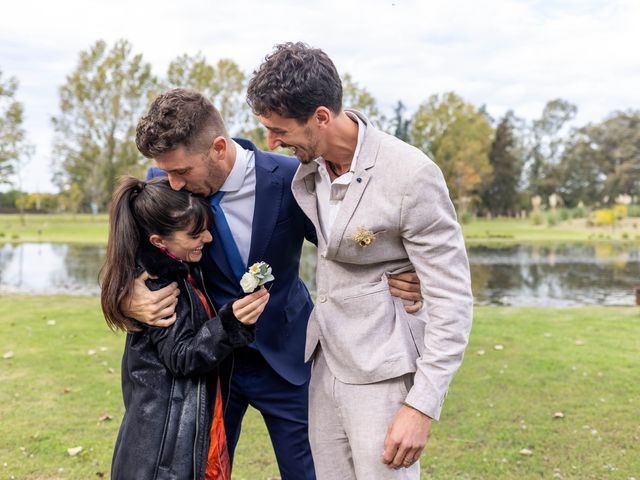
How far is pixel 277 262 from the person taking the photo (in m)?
3.05

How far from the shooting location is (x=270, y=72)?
2.35 metres

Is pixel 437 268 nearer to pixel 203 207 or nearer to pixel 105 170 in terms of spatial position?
pixel 203 207

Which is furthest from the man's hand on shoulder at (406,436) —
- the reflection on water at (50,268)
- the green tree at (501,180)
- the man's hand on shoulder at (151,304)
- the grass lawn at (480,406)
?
the green tree at (501,180)

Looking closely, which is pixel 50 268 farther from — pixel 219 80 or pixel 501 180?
pixel 501 180

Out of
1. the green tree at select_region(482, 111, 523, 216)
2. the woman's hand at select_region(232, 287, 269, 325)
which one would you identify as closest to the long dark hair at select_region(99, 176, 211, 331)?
the woman's hand at select_region(232, 287, 269, 325)

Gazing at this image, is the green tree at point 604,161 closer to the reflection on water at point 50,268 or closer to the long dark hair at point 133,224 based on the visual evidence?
the reflection on water at point 50,268

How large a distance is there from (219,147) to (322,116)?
26.9 inches

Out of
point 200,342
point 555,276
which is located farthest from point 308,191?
point 555,276

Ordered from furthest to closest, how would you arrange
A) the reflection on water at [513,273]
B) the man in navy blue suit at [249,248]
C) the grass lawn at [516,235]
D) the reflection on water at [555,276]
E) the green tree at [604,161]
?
the green tree at [604,161], the grass lawn at [516,235], the reflection on water at [513,273], the reflection on water at [555,276], the man in navy blue suit at [249,248]

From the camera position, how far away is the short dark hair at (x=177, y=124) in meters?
2.72

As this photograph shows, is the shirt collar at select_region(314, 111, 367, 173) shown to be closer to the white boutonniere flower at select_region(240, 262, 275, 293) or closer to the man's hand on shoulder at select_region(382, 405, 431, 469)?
the white boutonniere flower at select_region(240, 262, 275, 293)

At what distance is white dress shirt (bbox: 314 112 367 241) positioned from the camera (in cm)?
242

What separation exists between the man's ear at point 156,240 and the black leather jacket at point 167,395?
2cm

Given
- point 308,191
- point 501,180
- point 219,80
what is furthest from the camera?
point 501,180
